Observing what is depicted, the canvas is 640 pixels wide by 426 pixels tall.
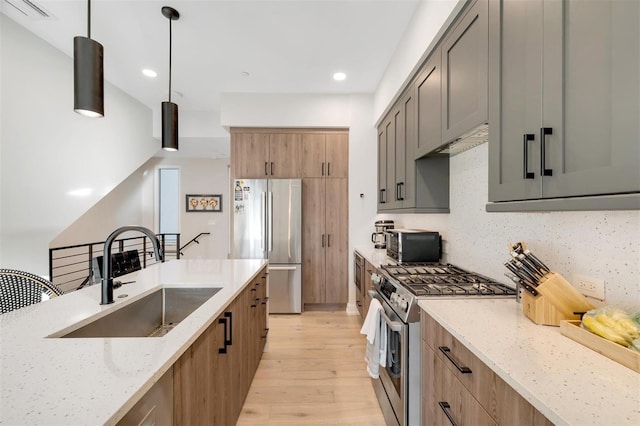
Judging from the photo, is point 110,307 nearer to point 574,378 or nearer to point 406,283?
point 406,283

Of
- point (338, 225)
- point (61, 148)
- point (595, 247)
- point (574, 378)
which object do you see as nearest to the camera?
point (574, 378)

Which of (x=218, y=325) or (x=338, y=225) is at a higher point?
(x=338, y=225)

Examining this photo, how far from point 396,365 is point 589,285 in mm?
1028

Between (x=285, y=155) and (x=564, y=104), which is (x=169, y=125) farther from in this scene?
(x=564, y=104)

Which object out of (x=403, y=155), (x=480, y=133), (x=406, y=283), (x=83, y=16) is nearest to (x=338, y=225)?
(x=403, y=155)

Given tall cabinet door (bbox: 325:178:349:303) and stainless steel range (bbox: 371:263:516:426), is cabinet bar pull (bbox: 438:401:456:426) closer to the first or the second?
stainless steel range (bbox: 371:263:516:426)

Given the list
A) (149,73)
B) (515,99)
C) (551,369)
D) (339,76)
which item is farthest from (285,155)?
(551,369)

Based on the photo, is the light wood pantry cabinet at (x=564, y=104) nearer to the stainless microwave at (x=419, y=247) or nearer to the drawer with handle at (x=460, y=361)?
the drawer with handle at (x=460, y=361)

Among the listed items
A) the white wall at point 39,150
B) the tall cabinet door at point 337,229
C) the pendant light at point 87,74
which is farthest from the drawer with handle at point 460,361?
the white wall at point 39,150

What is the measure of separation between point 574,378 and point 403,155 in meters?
2.12

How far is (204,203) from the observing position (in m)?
6.47

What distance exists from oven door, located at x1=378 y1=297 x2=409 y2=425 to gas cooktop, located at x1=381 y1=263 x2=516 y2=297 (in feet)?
0.68

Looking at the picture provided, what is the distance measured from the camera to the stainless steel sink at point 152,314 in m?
1.28

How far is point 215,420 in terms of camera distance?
127 cm
